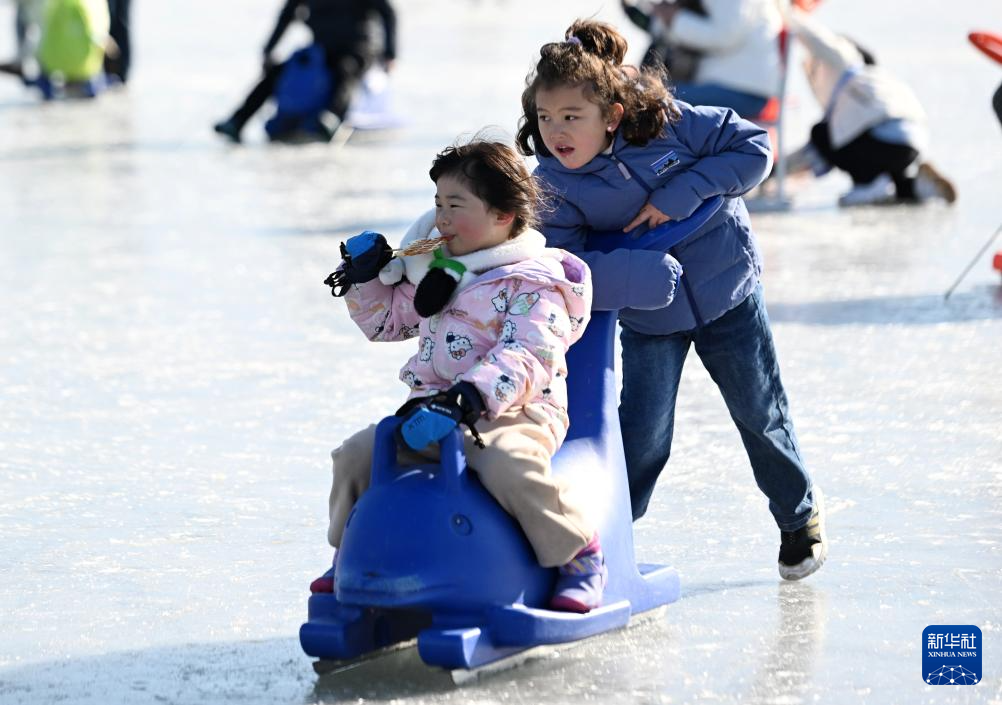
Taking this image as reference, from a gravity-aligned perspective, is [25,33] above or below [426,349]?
below

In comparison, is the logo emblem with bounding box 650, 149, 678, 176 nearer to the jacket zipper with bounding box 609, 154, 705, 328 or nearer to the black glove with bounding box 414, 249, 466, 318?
the jacket zipper with bounding box 609, 154, 705, 328

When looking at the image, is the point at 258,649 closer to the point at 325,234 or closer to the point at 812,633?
the point at 812,633

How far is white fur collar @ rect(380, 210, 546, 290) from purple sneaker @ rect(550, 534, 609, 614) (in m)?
0.48

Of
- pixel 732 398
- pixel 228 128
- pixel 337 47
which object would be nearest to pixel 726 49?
pixel 337 47

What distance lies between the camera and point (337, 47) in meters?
11.5

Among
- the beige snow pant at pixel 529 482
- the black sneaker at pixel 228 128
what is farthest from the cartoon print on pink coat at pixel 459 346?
the black sneaker at pixel 228 128

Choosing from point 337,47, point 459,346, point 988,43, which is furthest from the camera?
point 337,47

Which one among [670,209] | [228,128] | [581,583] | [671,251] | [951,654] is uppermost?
[670,209]

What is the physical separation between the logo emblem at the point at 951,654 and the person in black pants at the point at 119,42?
12.7 m

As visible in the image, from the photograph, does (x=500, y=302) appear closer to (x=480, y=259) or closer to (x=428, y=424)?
(x=480, y=259)

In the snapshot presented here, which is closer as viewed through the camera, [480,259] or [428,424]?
[428,424]

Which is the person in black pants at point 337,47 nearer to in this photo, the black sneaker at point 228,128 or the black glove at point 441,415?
the black sneaker at point 228,128

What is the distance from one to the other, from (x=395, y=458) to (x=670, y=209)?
705 mm

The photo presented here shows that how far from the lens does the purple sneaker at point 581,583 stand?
2.97m
